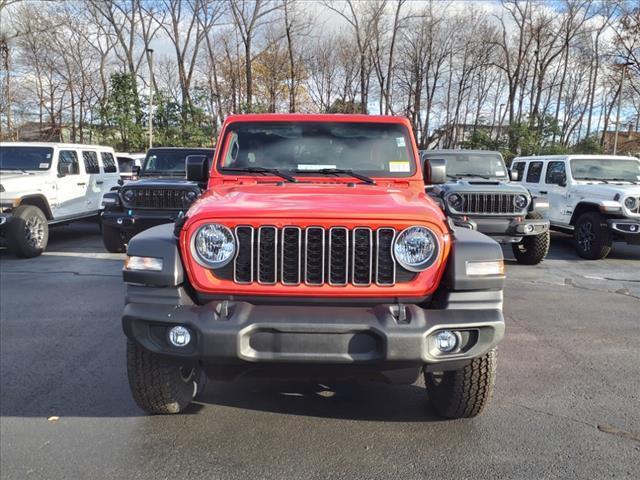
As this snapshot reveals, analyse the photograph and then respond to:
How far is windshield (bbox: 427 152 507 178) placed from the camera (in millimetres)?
9953

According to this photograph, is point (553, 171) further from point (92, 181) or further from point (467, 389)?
point (92, 181)

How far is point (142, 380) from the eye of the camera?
9.91 ft

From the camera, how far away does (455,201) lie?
8.51m

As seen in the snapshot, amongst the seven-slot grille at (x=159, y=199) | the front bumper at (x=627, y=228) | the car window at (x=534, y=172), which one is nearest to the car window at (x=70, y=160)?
the seven-slot grille at (x=159, y=199)

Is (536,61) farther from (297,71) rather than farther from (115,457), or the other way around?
(115,457)

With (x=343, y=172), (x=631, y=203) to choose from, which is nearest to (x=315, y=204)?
(x=343, y=172)

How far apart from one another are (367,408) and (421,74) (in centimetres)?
3707

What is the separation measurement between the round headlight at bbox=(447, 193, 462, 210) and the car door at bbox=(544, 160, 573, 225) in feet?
8.88

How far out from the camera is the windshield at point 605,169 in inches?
388

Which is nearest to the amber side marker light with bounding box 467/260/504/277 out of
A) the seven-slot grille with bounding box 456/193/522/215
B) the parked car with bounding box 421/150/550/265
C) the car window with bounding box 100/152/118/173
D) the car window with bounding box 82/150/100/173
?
the parked car with bounding box 421/150/550/265

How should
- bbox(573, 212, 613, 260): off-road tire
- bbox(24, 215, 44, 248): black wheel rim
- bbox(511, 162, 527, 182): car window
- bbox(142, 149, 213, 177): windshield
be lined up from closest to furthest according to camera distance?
bbox(24, 215, 44, 248): black wheel rim → bbox(573, 212, 613, 260): off-road tire → bbox(142, 149, 213, 177): windshield → bbox(511, 162, 527, 182): car window

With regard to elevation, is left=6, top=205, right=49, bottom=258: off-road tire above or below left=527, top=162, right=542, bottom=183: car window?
below

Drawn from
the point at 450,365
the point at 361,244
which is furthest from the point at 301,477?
the point at 361,244

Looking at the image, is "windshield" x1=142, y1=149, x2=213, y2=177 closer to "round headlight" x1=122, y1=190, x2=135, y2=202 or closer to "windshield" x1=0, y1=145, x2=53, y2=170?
"round headlight" x1=122, y1=190, x2=135, y2=202
